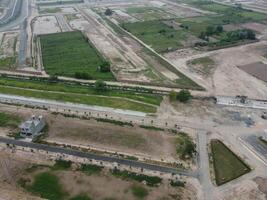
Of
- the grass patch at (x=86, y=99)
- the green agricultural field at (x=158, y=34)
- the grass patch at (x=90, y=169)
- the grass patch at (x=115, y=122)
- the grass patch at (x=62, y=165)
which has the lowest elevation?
the grass patch at (x=90, y=169)

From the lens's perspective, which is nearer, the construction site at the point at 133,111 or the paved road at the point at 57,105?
the construction site at the point at 133,111

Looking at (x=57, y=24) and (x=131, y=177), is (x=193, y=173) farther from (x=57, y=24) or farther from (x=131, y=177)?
(x=57, y=24)

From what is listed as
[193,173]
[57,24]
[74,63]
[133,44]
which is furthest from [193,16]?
[193,173]

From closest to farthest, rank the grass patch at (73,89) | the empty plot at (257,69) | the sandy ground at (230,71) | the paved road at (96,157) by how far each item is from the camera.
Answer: the paved road at (96,157)
the grass patch at (73,89)
the sandy ground at (230,71)
the empty plot at (257,69)

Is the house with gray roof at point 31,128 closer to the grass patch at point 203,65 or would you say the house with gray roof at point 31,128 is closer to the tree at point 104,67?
the tree at point 104,67

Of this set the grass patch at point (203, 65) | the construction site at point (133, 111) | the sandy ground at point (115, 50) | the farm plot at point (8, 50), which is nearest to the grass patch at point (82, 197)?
the construction site at point (133, 111)

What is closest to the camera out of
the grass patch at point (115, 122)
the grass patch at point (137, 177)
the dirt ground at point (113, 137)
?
the grass patch at point (137, 177)

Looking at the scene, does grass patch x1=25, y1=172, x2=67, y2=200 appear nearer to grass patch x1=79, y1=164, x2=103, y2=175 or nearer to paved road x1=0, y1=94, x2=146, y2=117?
grass patch x1=79, y1=164, x2=103, y2=175
